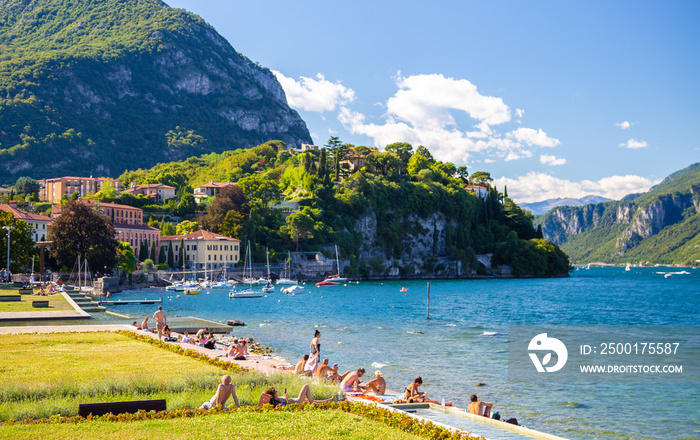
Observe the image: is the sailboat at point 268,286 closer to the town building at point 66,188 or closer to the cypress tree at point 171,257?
the cypress tree at point 171,257

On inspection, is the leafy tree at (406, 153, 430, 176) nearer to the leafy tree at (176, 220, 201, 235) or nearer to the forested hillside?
the forested hillside

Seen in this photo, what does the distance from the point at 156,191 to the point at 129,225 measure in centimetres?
4180

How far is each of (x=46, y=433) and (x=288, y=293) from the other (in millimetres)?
82343

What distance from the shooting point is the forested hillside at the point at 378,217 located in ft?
442

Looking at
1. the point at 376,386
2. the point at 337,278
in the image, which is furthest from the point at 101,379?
the point at 337,278

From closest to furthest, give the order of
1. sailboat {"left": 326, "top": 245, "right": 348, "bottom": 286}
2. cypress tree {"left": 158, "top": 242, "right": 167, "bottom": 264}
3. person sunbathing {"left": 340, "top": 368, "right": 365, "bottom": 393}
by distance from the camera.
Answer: person sunbathing {"left": 340, "top": 368, "right": 365, "bottom": 393} < cypress tree {"left": 158, "top": 242, "right": 167, "bottom": 264} < sailboat {"left": 326, "top": 245, "right": 348, "bottom": 286}

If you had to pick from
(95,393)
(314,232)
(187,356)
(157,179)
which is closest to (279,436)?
(95,393)

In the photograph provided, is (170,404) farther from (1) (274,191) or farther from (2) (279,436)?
(1) (274,191)

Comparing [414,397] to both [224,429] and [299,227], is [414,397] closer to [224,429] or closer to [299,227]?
[224,429]

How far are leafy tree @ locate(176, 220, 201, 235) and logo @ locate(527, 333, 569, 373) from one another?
100299mm

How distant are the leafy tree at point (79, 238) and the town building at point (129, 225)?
87.9ft

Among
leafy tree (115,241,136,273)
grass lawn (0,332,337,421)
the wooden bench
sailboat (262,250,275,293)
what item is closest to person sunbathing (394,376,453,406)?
grass lawn (0,332,337,421)

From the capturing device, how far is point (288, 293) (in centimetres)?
9450

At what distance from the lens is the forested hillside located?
134625 millimetres
